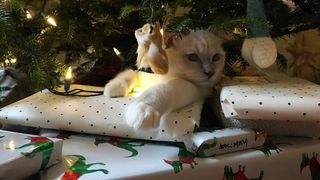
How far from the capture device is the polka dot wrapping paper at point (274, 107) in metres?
0.58

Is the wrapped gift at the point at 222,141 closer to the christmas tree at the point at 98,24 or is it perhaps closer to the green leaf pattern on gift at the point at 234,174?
the green leaf pattern on gift at the point at 234,174

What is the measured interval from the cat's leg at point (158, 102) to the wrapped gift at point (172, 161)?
2.3 inches

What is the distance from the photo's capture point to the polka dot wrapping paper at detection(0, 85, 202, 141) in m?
0.62

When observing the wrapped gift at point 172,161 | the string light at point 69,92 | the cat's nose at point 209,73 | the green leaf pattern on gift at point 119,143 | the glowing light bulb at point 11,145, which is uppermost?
the cat's nose at point 209,73

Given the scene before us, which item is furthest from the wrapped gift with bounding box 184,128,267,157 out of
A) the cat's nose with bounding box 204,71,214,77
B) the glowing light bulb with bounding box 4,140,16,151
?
the glowing light bulb with bounding box 4,140,16,151

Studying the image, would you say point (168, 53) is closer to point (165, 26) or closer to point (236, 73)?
point (165, 26)

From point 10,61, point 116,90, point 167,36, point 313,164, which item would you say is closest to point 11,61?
point 10,61

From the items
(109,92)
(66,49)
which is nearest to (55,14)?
(66,49)

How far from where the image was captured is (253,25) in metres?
0.64

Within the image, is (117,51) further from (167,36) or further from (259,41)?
(259,41)

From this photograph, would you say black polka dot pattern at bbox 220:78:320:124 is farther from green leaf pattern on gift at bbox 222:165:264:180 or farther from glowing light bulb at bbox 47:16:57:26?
glowing light bulb at bbox 47:16:57:26

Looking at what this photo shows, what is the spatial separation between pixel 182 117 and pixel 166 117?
0.03 m

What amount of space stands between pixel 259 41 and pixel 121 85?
0.94ft

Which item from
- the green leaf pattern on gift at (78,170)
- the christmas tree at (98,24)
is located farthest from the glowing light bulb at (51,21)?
the green leaf pattern on gift at (78,170)
